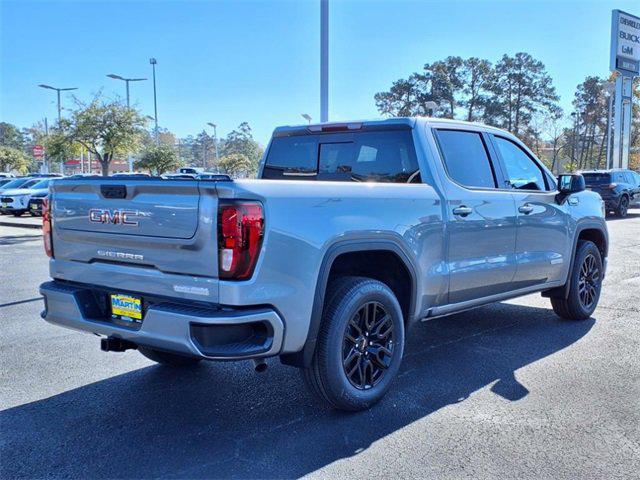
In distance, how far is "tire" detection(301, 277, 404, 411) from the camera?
3775 mm

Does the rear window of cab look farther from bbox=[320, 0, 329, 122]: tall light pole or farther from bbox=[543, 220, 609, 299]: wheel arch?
bbox=[320, 0, 329, 122]: tall light pole

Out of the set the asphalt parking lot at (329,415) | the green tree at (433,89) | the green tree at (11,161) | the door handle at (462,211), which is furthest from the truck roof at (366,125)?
the green tree at (11,161)

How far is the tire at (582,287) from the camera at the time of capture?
251 inches

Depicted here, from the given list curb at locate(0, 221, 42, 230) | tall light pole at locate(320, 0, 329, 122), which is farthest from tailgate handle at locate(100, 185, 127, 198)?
curb at locate(0, 221, 42, 230)

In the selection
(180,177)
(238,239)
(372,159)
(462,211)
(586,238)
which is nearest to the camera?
(238,239)

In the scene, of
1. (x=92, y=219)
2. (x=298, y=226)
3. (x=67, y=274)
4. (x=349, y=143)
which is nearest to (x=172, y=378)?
(x=67, y=274)

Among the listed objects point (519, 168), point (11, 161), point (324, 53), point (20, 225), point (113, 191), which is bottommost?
point (20, 225)

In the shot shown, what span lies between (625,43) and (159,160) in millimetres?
26347

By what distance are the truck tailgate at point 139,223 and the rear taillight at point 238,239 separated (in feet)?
0.15

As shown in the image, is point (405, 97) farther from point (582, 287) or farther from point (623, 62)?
point (582, 287)

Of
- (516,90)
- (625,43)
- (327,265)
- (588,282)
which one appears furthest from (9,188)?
(516,90)

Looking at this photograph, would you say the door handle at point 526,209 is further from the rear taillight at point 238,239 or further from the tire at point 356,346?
the rear taillight at point 238,239

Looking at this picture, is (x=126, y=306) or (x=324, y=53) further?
(x=324, y=53)

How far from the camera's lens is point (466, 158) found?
5109mm
